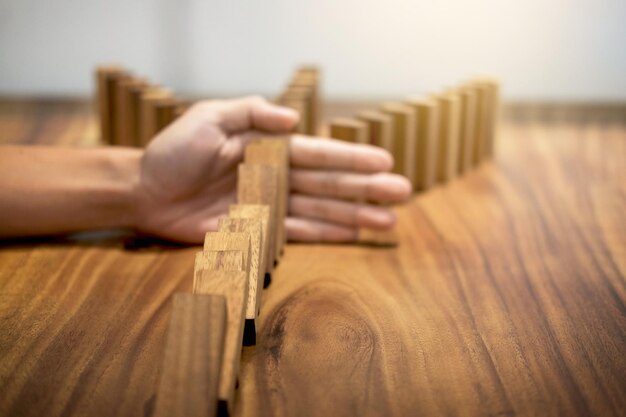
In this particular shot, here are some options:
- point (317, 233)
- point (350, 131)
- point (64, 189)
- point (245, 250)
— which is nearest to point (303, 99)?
point (350, 131)

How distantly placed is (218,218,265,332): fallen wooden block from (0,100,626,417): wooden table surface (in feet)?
0.09

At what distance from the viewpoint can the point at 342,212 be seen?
779mm

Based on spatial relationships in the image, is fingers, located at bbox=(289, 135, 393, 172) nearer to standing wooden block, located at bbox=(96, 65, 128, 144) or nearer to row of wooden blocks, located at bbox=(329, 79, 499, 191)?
row of wooden blocks, located at bbox=(329, 79, 499, 191)

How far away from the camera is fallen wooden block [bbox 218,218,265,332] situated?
1.69ft

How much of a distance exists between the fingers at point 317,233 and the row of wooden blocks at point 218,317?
4.3 inches

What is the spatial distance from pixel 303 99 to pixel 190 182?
21cm

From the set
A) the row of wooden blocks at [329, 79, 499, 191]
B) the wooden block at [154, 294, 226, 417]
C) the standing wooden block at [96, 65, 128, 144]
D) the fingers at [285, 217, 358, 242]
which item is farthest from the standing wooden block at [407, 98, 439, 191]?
the wooden block at [154, 294, 226, 417]

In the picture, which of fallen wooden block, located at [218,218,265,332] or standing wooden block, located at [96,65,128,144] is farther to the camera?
standing wooden block, located at [96,65,128,144]

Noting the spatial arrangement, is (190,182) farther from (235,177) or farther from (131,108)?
(131,108)

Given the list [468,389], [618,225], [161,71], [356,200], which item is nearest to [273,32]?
[161,71]

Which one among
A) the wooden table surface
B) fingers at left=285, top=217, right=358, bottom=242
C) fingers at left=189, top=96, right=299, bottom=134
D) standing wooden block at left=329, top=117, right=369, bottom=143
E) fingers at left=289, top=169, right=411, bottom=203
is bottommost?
the wooden table surface

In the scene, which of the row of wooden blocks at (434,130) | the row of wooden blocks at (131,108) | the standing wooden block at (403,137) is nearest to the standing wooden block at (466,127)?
the row of wooden blocks at (434,130)

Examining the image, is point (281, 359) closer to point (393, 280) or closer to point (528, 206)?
point (393, 280)

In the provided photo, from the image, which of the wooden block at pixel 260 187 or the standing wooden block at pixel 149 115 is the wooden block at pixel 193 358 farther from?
the standing wooden block at pixel 149 115
